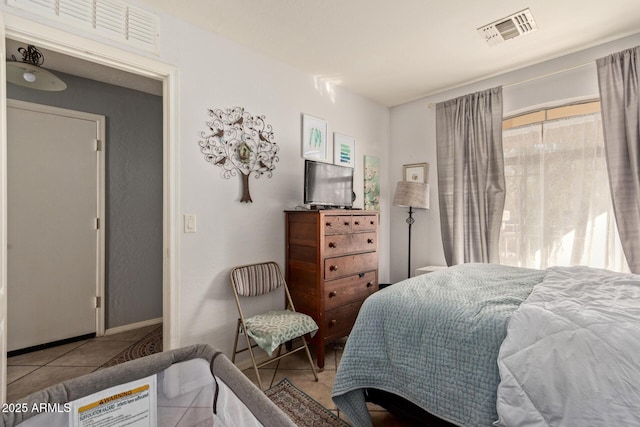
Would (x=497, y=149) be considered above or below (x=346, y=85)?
below

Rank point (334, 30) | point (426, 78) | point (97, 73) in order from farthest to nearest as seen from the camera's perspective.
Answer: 1. point (426, 78)
2. point (97, 73)
3. point (334, 30)

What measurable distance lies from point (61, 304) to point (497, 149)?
4.40 m

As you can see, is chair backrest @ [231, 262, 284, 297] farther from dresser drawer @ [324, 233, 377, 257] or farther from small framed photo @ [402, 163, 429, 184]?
small framed photo @ [402, 163, 429, 184]

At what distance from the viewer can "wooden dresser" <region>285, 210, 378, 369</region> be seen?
2377 mm

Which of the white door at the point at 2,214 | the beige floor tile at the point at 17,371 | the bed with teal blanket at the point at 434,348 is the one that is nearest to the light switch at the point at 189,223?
the white door at the point at 2,214

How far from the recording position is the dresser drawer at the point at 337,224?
239 cm

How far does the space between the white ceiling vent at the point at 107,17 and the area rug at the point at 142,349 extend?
7.98 ft

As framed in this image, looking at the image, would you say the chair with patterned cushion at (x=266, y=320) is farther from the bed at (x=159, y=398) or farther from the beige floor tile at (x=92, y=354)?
the beige floor tile at (x=92, y=354)

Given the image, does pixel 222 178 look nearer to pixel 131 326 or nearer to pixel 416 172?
pixel 131 326

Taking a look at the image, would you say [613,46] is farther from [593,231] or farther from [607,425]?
[607,425]

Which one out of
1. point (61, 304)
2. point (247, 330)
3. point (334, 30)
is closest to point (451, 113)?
point (334, 30)

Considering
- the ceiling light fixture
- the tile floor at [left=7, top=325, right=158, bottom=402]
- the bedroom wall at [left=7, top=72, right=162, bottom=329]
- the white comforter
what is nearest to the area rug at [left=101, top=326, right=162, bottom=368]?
the tile floor at [left=7, top=325, right=158, bottom=402]

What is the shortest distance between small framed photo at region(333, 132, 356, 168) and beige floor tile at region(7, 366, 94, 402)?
9.40ft

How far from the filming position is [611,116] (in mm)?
2312
